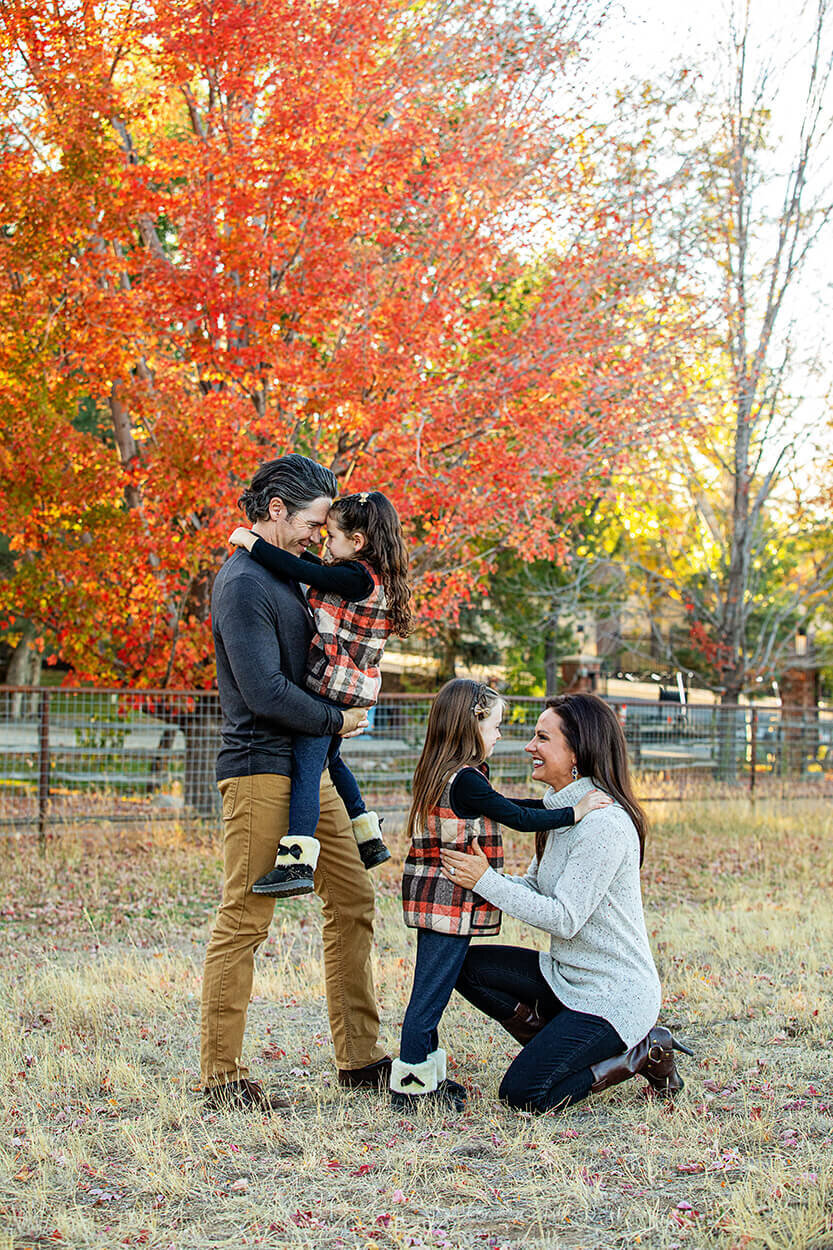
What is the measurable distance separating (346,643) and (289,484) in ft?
1.79

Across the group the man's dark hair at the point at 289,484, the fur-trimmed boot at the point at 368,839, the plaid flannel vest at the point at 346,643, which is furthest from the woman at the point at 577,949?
the man's dark hair at the point at 289,484

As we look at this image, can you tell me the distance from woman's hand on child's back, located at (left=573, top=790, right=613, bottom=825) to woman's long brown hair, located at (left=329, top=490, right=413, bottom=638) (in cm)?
88

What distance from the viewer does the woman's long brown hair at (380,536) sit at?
3.96 m

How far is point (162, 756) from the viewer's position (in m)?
10.1

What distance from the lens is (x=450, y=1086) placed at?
404 centimetres

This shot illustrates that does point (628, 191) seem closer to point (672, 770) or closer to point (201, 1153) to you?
point (672, 770)

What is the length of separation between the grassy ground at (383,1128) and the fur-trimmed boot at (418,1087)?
0.07 meters

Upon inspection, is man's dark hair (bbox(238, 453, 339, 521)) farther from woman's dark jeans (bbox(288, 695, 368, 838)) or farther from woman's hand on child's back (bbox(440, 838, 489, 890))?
woman's hand on child's back (bbox(440, 838, 489, 890))

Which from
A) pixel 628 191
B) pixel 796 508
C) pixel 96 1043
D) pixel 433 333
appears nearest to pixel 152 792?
pixel 433 333

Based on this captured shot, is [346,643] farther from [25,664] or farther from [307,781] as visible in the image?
[25,664]

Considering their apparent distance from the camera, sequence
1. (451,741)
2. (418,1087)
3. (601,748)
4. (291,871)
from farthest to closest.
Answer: (601,748), (451,741), (418,1087), (291,871)

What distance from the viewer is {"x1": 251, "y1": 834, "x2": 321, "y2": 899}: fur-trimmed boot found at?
371 centimetres

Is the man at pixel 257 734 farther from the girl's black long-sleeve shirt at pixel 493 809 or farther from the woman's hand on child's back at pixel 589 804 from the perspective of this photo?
the woman's hand on child's back at pixel 589 804

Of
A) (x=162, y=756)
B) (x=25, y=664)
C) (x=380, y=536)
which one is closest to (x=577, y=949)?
(x=380, y=536)
